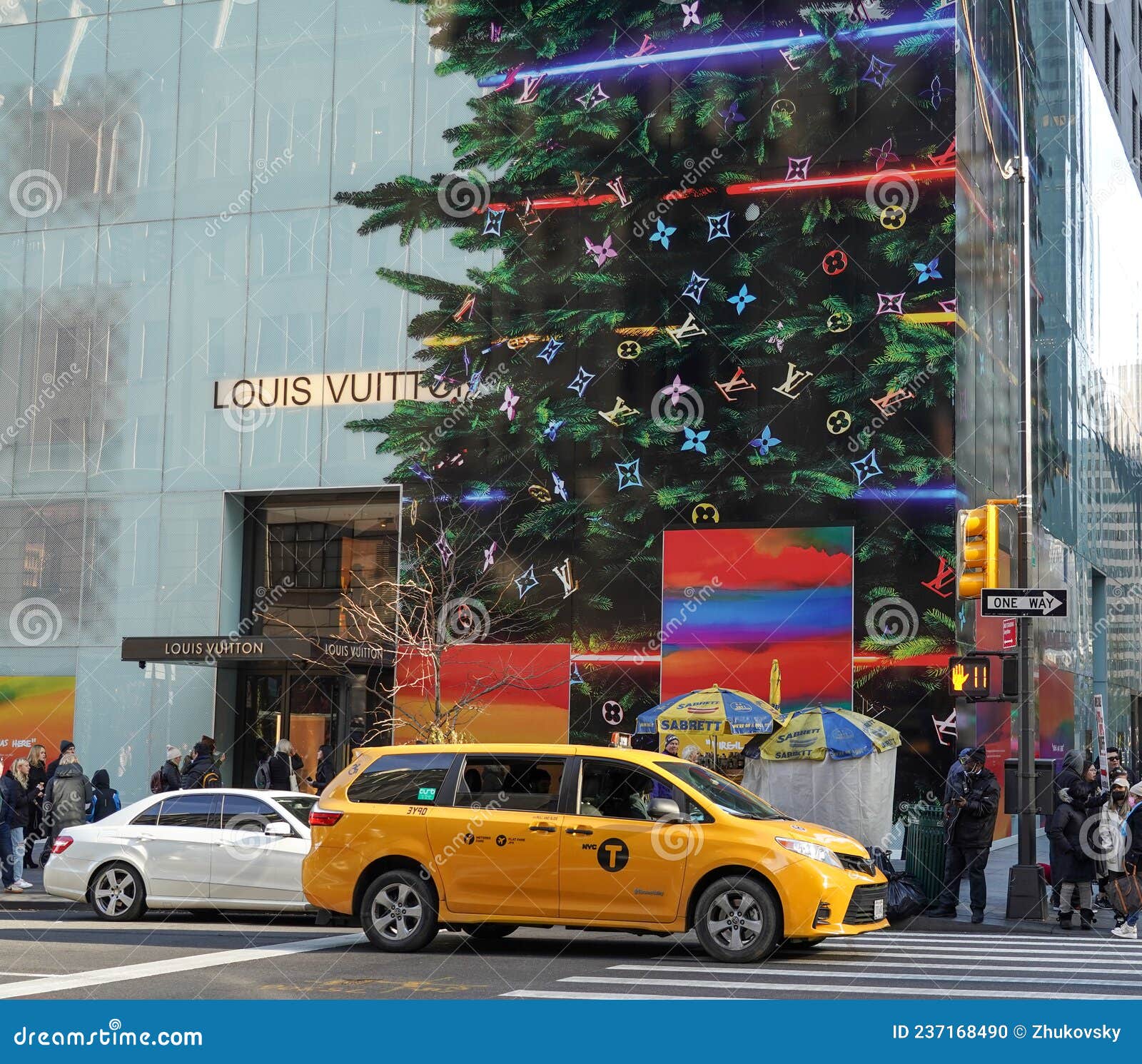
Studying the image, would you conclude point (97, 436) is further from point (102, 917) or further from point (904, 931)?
point (904, 931)

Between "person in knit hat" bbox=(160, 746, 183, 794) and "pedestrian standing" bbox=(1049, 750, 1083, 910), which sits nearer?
"pedestrian standing" bbox=(1049, 750, 1083, 910)

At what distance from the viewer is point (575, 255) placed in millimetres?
28797

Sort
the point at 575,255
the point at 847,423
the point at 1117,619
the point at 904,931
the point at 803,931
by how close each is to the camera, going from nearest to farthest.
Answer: the point at 803,931, the point at 904,931, the point at 847,423, the point at 575,255, the point at 1117,619

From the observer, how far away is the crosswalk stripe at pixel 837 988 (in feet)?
34.4

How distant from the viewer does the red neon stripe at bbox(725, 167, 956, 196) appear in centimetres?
2648

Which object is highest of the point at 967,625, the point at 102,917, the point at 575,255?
the point at 575,255

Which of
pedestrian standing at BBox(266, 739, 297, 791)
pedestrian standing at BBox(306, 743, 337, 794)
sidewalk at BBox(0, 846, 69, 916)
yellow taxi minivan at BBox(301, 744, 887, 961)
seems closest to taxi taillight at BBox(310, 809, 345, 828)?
yellow taxi minivan at BBox(301, 744, 887, 961)

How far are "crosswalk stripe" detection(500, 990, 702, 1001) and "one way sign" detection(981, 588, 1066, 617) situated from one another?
26.9 feet

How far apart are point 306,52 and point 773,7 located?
32.2 feet

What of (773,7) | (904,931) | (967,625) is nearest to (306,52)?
(773,7)

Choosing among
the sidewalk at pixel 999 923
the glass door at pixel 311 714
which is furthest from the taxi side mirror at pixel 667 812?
the glass door at pixel 311 714

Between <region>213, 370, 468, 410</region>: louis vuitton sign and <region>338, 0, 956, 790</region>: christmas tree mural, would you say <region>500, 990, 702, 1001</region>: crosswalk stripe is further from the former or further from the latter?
<region>213, 370, 468, 410</region>: louis vuitton sign

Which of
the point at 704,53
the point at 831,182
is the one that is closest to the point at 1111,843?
the point at 831,182

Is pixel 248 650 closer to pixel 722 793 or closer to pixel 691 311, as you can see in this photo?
pixel 691 311
